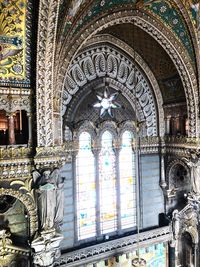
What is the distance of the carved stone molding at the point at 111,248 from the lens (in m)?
9.97

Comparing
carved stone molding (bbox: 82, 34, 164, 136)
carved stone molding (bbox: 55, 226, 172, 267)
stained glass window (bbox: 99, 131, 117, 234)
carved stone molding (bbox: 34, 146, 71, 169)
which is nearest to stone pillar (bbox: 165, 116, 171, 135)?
carved stone molding (bbox: 82, 34, 164, 136)

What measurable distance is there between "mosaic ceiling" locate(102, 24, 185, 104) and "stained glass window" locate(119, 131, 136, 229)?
266 centimetres

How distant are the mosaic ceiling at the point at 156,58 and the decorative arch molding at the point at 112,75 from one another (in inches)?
22.5

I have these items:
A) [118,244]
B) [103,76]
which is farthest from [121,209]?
[103,76]

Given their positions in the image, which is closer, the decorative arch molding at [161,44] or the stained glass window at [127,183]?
the decorative arch molding at [161,44]

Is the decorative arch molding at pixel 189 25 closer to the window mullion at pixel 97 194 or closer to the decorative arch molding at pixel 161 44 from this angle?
the decorative arch molding at pixel 161 44

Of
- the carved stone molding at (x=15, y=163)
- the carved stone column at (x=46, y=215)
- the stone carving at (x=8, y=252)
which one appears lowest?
the stone carving at (x=8, y=252)

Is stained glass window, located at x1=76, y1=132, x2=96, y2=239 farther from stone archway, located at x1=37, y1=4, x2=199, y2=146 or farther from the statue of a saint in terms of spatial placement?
the statue of a saint

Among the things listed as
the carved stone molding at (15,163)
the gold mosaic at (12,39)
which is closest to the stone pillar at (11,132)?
the carved stone molding at (15,163)

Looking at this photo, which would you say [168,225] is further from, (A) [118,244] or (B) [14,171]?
(B) [14,171]

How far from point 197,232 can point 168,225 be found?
1.24 meters

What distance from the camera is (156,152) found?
44.0 ft

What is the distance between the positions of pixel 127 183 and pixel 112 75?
4.55 meters

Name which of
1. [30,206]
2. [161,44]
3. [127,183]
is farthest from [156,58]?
[30,206]
